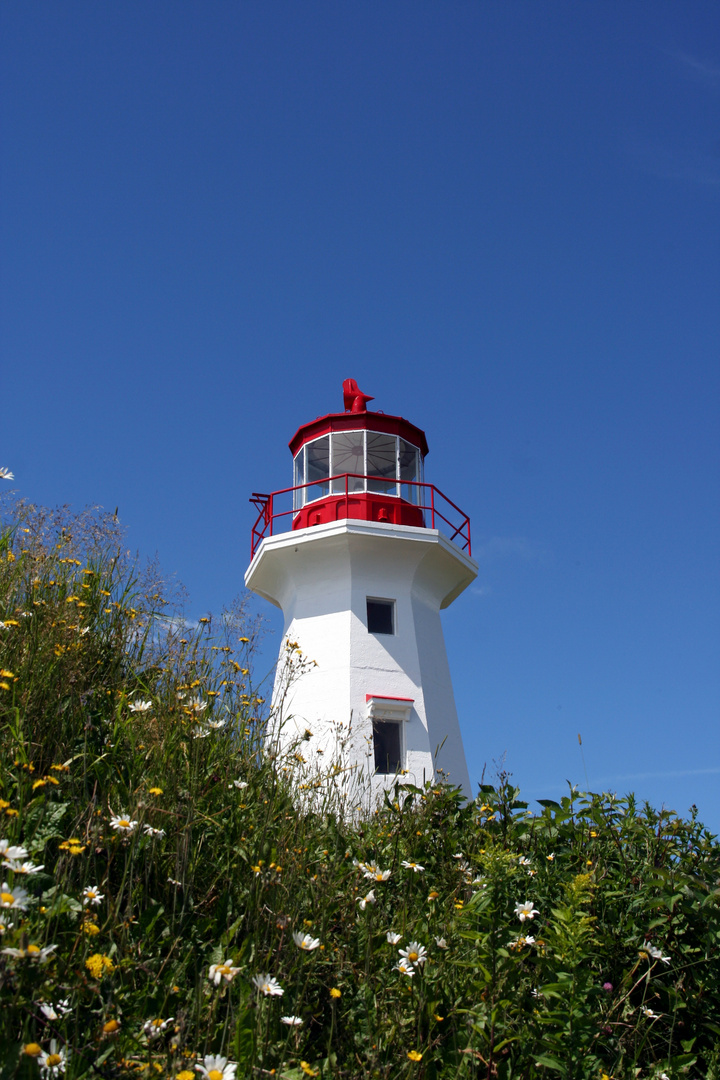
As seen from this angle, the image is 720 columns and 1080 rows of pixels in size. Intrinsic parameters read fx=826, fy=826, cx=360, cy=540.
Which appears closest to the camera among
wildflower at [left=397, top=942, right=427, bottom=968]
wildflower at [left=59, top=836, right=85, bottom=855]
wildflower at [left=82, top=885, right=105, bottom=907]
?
wildflower at [left=59, top=836, right=85, bottom=855]

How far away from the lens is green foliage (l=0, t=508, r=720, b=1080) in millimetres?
3051

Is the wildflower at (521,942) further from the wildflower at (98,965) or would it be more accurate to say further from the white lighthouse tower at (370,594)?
the white lighthouse tower at (370,594)

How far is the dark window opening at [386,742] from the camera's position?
14.5 m

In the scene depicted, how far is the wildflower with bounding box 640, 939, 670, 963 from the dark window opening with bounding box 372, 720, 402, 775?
34.3 feet

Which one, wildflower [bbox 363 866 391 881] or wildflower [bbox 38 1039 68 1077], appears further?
wildflower [bbox 363 866 391 881]

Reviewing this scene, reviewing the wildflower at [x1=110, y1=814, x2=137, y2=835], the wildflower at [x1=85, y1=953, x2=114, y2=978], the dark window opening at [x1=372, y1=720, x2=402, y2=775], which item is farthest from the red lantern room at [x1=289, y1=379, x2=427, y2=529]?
the wildflower at [x1=85, y1=953, x2=114, y2=978]

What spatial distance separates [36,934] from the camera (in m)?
2.99

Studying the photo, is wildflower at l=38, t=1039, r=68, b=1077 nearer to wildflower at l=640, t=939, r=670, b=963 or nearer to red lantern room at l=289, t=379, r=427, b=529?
wildflower at l=640, t=939, r=670, b=963

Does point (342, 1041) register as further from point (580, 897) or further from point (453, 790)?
point (453, 790)

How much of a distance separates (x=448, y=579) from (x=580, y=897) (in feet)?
44.9

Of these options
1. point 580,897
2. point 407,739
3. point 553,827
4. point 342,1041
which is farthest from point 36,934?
point 407,739

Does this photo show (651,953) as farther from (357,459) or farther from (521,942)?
(357,459)

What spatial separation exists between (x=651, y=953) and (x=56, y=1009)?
278cm

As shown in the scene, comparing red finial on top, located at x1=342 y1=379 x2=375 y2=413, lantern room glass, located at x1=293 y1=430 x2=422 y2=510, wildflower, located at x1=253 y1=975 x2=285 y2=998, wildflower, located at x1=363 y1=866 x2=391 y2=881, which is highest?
red finial on top, located at x1=342 y1=379 x2=375 y2=413
